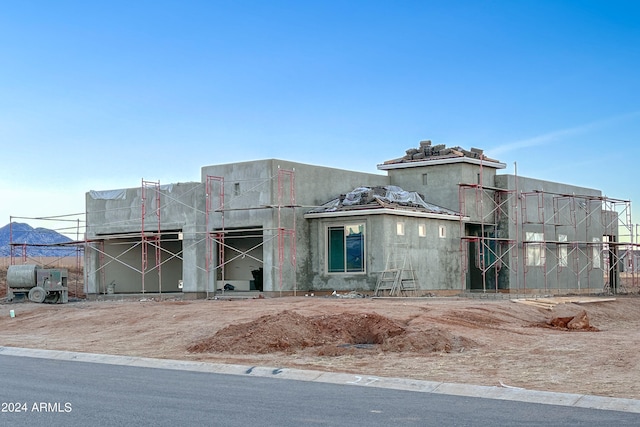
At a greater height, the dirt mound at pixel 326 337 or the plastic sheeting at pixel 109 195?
the plastic sheeting at pixel 109 195

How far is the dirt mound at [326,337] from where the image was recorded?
18.2 metres

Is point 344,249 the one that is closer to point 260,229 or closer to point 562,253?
point 260,229

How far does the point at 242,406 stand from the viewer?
11.0 metres

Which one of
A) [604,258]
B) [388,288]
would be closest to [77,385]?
[388,288]

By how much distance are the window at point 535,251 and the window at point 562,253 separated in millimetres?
1612

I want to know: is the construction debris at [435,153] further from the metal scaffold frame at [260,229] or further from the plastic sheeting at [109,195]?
the plastic sheeting at [109,195]

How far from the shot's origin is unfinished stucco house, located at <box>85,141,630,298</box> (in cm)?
3591

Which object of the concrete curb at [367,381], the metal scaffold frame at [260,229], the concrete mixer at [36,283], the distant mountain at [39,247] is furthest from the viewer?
the distant mountain at [39,247]

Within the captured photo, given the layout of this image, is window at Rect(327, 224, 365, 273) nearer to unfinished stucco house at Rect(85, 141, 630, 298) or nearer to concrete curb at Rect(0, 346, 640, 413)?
unfinished stucco house at Rect(85, 141, 630, 298)

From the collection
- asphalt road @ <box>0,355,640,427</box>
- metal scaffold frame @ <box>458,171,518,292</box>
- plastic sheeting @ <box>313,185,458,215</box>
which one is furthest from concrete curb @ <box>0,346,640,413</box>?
metal scaffold frame @ <box>458,171,518,292</box>

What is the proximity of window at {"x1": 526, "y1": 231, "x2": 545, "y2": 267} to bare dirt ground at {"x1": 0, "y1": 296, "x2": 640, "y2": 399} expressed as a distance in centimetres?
1191

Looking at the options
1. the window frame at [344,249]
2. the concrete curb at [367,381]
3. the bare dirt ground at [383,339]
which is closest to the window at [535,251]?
the window frame at [344,249]

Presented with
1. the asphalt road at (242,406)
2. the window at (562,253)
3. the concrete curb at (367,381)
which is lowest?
the concrete curb at (367,381)

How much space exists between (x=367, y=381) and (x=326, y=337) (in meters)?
5.93
